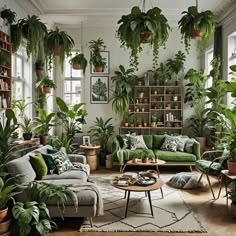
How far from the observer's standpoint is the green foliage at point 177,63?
24.8ft

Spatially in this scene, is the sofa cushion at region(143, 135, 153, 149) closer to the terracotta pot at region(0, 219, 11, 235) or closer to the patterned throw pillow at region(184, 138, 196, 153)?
the patterned throw pillow at region(184, 138, 196, 153)

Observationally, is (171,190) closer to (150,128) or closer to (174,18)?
(150,128)

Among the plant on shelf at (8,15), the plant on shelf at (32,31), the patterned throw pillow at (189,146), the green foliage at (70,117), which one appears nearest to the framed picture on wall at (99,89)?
the green foliage at (70,117)

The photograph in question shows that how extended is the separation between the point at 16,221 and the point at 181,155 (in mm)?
4185

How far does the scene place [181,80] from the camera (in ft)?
26.0

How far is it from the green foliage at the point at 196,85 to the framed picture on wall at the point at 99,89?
205cm

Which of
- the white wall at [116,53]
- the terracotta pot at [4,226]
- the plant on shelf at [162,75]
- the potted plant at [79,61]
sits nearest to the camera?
the terracotta pot at [4,226]

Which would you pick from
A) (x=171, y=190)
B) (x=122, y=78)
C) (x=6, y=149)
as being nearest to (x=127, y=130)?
(x=122, y=78)

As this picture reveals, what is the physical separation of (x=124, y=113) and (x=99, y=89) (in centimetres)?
97

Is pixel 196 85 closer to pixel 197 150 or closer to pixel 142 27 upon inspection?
pixel 197 150

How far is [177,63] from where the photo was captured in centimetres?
756

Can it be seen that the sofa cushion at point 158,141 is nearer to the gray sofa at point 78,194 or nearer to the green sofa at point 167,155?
the green sofa at point 167,155

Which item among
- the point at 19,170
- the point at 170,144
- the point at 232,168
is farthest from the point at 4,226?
the point at 170,144

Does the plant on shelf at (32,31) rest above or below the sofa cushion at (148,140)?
above
